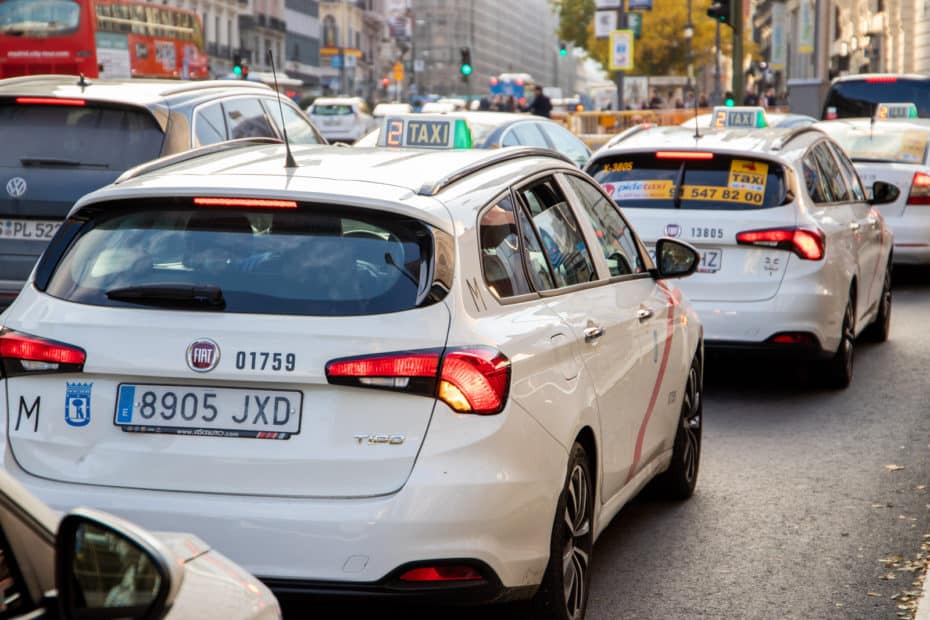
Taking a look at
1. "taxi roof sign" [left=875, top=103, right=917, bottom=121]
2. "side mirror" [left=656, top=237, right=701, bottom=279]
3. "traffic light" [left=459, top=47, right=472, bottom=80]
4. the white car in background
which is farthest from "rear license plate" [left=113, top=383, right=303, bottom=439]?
"traffic light" [left=459, top=47, right=472, bottom=80]

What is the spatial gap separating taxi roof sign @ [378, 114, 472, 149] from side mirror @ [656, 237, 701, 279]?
4.92 m

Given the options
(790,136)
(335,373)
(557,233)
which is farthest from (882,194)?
(335,373)

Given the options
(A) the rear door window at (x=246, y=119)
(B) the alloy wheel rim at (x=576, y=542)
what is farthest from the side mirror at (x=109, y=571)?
(A) the rear door window at (x=246, y=119)

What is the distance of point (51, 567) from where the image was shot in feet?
7.40

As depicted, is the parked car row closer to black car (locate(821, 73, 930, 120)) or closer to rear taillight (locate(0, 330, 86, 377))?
rear taillight (locate(0, 330, 86, 377))

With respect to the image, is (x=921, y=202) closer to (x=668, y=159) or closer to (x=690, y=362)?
(x=668, y=159)

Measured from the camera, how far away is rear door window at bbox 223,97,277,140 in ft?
35.5

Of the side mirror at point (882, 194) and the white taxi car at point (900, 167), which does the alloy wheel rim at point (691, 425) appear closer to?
the side mirror at point (882, 194)

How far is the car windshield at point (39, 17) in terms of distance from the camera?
33594mm

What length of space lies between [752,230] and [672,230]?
45cm

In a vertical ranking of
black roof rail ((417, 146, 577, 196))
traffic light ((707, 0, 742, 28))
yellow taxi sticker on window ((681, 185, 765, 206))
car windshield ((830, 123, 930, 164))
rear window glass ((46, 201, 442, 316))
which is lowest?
car windshield ((830, 123, 930, 164))

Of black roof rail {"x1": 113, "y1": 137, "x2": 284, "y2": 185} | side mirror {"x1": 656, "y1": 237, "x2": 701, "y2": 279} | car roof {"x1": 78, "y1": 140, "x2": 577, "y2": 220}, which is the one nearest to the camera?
car roof {"x1": 78, "y1": 140, "x2": 577, "y2": 220}

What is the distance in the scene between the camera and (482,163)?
5.23m

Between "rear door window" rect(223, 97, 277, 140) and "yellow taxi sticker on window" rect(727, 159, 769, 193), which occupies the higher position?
"rear door window" rect(223, 97, 277, 140)
